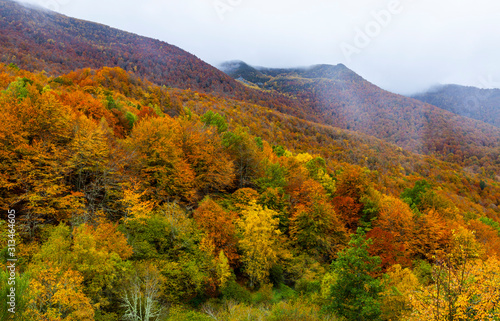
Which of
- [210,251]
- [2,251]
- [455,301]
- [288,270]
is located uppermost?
[455,301]

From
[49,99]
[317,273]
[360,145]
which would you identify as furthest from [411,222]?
[360,145]

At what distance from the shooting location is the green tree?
21219mm

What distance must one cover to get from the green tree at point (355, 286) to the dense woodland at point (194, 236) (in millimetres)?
116

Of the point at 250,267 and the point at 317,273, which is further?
the point at 317,273

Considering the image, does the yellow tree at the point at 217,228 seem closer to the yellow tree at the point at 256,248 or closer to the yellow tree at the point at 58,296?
the yellow tree at the point at 256,248

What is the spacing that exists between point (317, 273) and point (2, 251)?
29956 mm

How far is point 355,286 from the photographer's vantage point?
72.4 feet

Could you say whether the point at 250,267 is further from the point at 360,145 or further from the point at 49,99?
the point at 360,145

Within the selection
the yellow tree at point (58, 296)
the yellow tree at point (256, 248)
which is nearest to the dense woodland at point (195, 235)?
the yellow tree at point (58, 296)

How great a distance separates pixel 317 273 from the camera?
32.2m

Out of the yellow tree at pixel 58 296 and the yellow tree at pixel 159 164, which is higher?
the yellow tree at pixel 159 164

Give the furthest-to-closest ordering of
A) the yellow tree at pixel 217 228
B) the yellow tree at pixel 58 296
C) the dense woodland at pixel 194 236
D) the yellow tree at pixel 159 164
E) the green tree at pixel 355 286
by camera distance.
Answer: the yellow tree at pixel 159 164, the yellow tree at pixel 217 228, the green tree at pixel 355 286, the dense woodland at pixel 194 236, the yellow tree at pixel 58 296

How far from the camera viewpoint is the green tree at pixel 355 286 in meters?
21.2

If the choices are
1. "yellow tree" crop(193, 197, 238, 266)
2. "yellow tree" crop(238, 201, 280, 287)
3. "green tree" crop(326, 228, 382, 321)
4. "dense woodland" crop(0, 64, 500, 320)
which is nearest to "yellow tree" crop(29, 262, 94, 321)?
"dense woodland" crop(0, 64, 500, 320)
